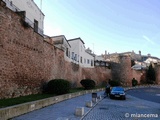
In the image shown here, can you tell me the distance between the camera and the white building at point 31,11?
739 inches

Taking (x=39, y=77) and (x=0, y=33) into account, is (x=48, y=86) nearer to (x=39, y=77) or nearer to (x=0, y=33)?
(x=39, y=77)

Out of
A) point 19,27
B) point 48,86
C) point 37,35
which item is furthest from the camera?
point 48,86

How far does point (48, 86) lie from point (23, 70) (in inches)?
181

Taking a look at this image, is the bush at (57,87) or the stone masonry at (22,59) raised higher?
the stone masonry at (22,59)

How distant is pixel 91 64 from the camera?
148ft

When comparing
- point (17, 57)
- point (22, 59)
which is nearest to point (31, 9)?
point (22, 59)

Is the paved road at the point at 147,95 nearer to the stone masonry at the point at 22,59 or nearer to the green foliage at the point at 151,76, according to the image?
the stone masonry at the point at 22,59

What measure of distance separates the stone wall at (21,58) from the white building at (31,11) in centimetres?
243

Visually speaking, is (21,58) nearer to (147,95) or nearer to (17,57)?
(17,57)

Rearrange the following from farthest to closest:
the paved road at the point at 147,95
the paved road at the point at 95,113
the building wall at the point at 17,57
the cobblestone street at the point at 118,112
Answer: the paved road at the point at 147,95 → the building wall at the point at 17,57 → the cobblestone street at the point at 118,112 → the paved road at the point at 95,113

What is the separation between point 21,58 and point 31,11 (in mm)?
9401


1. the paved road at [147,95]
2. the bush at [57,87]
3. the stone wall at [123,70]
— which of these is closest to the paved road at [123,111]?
the bush at [57,87]

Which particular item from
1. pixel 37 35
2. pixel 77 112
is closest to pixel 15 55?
pixel 37 35

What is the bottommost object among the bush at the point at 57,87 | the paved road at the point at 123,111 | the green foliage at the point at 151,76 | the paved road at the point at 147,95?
the paved road at the point at 147,95
